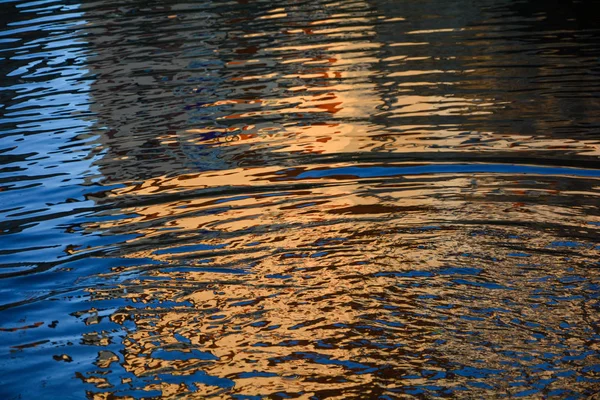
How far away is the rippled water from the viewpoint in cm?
477

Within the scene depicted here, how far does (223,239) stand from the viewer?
21.6 feet

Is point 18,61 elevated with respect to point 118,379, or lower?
elevated

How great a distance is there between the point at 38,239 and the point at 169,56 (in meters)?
7.75

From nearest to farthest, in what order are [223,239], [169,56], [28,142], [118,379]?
[118,379] → [223,239] → [28,142] → [169,56]

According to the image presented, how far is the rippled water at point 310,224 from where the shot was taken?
15.7 ft

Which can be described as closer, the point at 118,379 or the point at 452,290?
the point at 118,379

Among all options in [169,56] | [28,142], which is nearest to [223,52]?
[169,56]

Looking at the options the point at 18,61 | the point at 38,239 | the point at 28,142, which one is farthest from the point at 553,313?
the point at 18,61

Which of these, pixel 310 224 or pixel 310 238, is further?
pixel 310 224

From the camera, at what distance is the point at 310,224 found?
6.71 meters

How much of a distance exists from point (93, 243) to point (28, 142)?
3735 mm

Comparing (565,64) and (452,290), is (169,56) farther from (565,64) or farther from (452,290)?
(452,290)

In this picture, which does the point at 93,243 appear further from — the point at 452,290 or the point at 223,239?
the point at 452,290

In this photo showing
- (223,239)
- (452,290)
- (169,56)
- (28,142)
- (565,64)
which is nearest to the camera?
(452,290)
